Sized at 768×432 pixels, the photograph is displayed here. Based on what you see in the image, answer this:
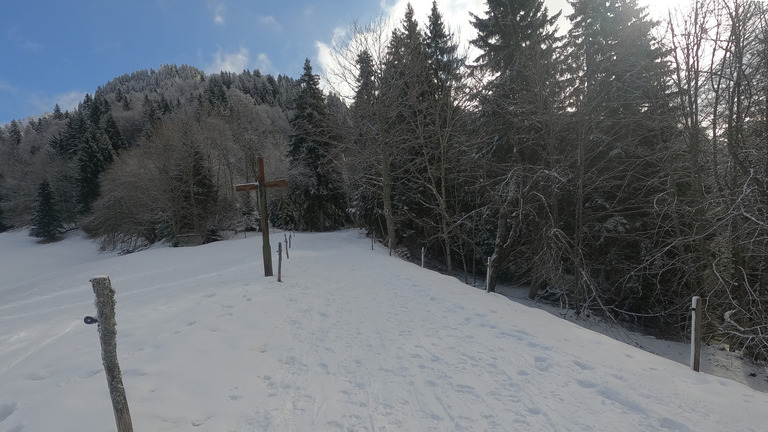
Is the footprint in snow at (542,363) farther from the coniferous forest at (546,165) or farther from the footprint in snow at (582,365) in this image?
the coniferous forest at (546,165)

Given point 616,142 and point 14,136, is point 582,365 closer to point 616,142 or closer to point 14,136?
point 616,142

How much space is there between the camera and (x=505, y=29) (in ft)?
52.1

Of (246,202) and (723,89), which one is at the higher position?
(723,89)

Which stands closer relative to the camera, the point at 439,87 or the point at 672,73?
the point at 672,73

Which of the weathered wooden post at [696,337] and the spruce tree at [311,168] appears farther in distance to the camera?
the spruce tree at [311,168]

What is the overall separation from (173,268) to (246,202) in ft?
58.7

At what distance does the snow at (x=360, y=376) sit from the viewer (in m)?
3.08

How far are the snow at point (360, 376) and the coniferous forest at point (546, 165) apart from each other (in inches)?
226

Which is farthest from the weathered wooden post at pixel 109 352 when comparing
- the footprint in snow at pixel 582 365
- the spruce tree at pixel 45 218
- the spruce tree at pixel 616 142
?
the spruce tree at pixel 45 218

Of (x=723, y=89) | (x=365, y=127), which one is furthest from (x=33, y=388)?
(x=365, y=127)

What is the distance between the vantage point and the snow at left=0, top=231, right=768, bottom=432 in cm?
308

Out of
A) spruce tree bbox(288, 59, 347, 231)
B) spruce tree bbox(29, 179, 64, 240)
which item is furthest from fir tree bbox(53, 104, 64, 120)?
spruce tree bbox(288, 59, 347, 231)

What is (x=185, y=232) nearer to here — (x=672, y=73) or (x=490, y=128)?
(x=490, y=128)

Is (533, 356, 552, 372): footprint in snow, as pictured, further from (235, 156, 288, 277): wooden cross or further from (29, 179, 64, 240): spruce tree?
(29, 179, 64, 240): spruce tree
